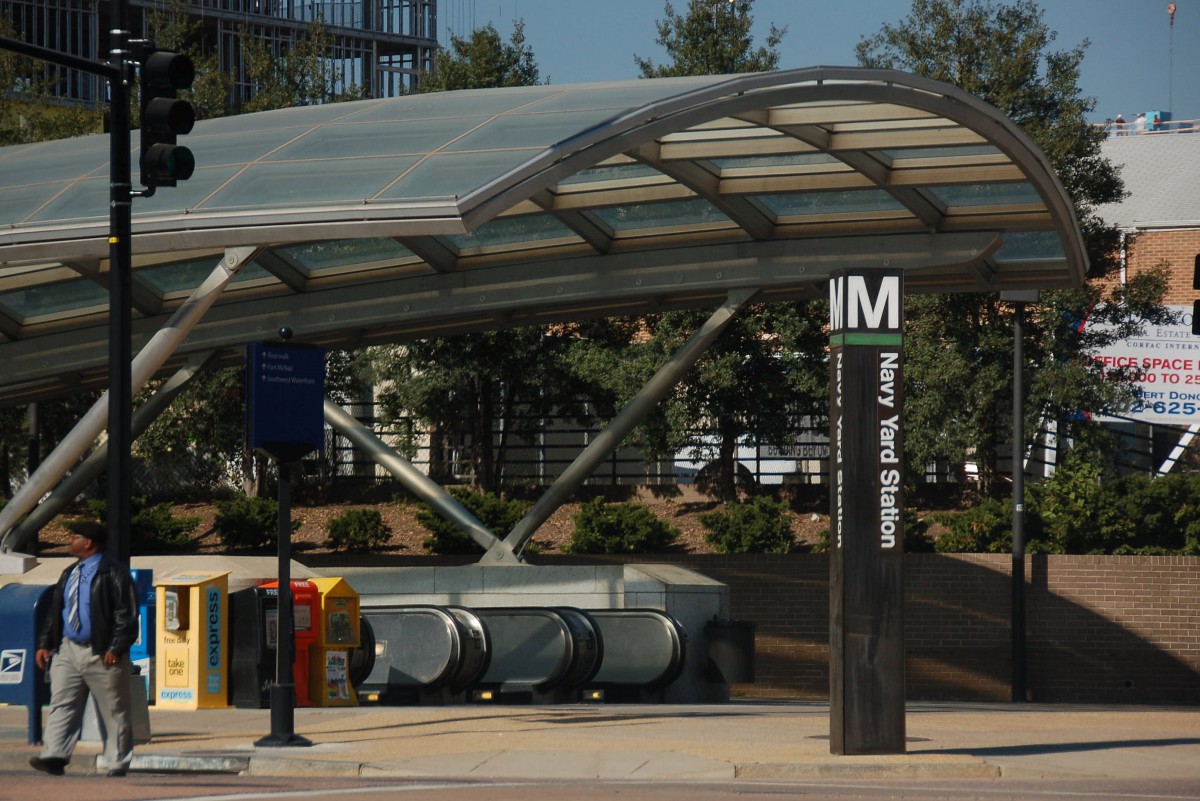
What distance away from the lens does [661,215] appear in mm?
22203

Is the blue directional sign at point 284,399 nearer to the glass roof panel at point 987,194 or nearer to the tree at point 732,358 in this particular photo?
the glass roof panel at point 987,194

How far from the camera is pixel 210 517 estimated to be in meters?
36.6

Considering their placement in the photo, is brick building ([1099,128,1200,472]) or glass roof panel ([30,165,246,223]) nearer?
glass roof panel ([30,165,246,223])

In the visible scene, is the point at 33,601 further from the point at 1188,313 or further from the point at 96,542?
the point at 1188,313

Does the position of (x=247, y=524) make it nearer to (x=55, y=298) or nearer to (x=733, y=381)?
(x=55, y=298)

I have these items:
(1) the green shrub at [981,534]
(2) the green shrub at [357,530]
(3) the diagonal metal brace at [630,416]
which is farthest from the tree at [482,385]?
(3) the diagonal metal brace at [630,416]

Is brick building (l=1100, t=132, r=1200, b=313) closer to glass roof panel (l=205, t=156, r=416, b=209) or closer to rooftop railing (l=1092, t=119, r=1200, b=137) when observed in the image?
rooftop railing (l=1092, t=119, r=1200, b=137)

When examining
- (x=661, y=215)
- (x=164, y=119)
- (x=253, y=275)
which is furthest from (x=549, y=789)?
(x=253, y=275)

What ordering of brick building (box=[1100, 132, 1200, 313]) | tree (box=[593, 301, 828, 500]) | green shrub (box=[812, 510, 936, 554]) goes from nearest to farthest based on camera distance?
1. green shrub (box=[812, 510, 936, 554])
2. tree (box=[593, 301, 828, 500])
3. brick building (box=[1100, 132, 1200, 313])

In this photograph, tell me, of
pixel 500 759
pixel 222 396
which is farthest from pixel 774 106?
pixel 222 396

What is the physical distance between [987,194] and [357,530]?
14.9 meters

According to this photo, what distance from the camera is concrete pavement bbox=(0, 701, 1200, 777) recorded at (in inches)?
483

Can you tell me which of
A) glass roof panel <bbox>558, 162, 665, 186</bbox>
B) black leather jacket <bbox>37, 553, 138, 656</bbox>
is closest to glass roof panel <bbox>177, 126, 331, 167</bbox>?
glass roof panel <bbox>558, 162, 665, 186</bbox>

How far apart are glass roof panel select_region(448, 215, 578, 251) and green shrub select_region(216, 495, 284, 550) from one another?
36.2ft
